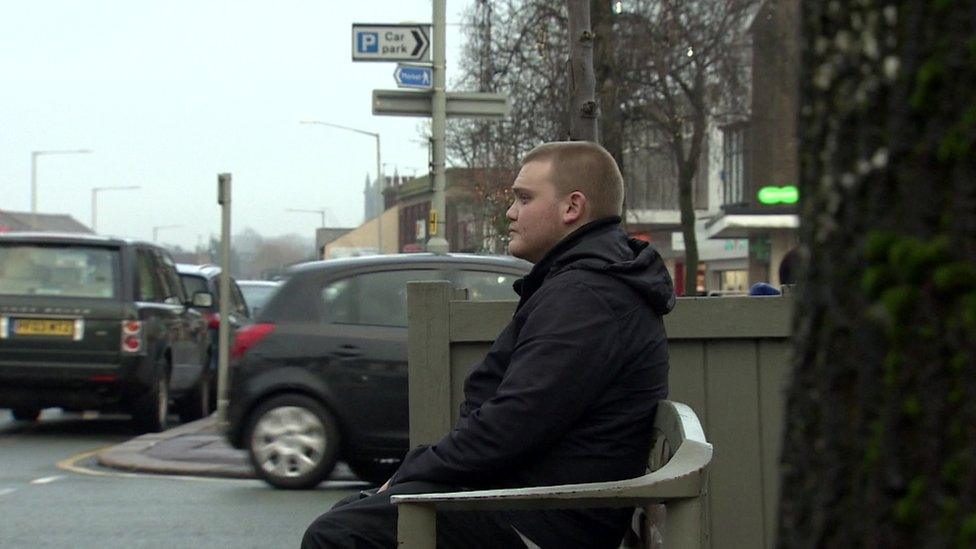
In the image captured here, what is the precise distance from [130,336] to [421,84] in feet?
18.0

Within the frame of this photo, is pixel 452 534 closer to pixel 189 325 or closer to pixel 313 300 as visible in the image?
pixel 313 300

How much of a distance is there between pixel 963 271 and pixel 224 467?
1112cm

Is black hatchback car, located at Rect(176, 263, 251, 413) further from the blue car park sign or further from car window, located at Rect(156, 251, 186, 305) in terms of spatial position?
the blue car park sign

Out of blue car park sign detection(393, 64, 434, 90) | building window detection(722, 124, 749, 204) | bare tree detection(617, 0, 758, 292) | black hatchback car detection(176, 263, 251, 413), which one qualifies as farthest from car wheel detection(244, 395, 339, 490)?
building window detection(722, 124, 749, 204)

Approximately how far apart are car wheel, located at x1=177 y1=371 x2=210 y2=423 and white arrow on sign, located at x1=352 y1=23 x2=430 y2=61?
13.7ft

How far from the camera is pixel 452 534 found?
3.16 m

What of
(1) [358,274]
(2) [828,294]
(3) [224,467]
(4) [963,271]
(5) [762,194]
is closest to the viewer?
A: (4) [963,271]

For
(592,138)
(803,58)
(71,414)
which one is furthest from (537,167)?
(71,414)

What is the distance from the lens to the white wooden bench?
275cm

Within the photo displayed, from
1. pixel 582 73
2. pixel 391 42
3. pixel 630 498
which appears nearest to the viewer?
pixel 630 498

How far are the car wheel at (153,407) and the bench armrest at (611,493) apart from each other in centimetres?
1242

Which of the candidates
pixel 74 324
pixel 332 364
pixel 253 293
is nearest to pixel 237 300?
pixel 253 293

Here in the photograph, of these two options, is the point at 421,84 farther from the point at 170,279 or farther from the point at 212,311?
the point at 212,311

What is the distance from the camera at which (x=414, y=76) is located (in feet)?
60.4
